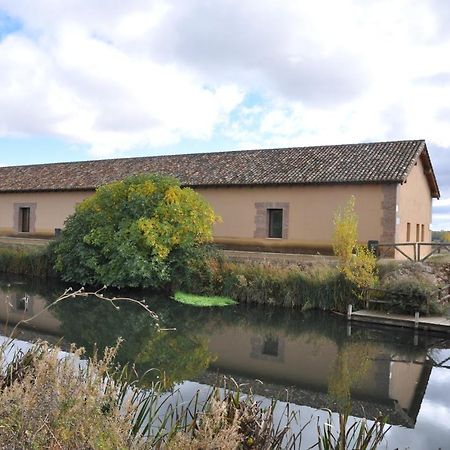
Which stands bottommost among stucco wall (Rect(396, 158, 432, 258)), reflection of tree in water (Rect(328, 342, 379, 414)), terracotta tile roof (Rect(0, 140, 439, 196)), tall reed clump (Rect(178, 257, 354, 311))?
reflection of tree in water (Rect(328, 342, 379, 414))

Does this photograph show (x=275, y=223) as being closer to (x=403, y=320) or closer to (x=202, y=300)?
(x=202, y=300)

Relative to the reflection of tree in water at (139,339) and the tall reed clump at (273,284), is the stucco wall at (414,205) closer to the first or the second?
the tall reed clump at (273,284)

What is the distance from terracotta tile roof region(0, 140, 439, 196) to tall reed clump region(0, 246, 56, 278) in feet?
14.6

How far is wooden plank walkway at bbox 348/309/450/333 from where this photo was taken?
1129cm

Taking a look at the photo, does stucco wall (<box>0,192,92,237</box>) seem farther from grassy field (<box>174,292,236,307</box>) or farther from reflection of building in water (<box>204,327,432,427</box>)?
reflection of building in water (<box>204,327,432,427</box>)

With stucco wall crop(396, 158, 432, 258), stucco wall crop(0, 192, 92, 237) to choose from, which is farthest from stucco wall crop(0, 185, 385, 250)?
stucco wall crop(0, 192, 92, 237)

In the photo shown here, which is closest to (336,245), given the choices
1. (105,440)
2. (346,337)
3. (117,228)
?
(346,337)

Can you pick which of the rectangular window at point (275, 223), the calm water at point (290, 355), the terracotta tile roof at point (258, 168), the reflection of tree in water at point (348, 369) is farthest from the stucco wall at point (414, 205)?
the reflection of tree in water at point (348, 369)

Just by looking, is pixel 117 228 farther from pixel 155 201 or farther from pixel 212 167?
pixel 212 167

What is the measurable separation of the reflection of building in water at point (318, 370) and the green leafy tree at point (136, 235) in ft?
17.3

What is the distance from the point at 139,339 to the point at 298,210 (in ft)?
34.7

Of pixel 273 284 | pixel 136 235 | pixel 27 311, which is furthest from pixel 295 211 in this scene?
pixel 27 311

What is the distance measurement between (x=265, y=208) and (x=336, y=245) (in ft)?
16.8

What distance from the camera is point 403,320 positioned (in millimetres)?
11766
